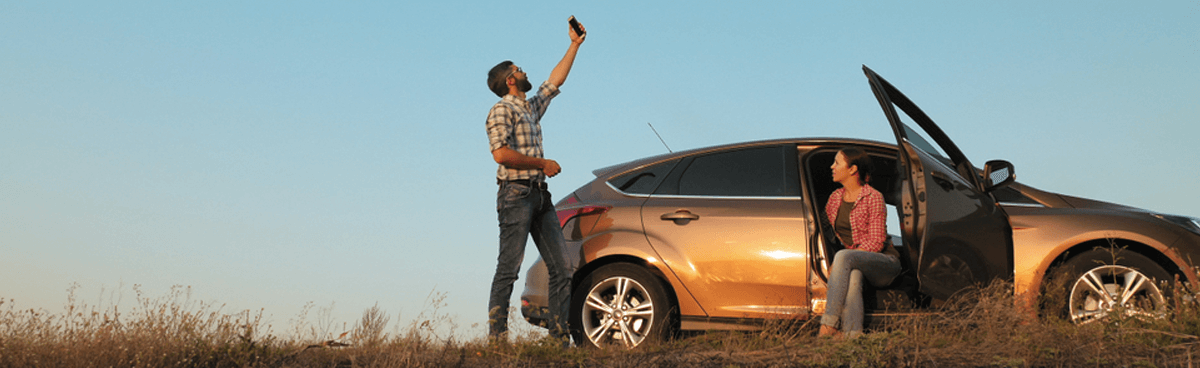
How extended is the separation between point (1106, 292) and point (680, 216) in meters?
2.49

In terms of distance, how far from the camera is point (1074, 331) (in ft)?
17.2

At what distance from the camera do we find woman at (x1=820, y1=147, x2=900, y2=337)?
5566 millimetres

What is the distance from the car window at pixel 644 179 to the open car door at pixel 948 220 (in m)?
1.40

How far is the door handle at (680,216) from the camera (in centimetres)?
604

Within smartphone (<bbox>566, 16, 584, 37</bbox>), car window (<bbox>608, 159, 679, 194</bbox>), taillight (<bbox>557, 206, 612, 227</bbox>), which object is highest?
smartphone (<bbox>566, 16, 584, 37</bbox>)

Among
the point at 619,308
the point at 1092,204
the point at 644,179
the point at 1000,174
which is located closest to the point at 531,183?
the point at 644,179

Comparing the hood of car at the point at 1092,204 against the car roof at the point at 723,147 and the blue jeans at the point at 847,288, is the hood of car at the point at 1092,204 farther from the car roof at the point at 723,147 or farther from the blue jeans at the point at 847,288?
the blue jeans at the point at 847,288

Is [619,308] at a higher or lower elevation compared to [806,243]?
lower

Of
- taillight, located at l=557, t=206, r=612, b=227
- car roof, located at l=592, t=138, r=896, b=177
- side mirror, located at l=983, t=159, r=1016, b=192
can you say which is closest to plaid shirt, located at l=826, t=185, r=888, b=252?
car roof, located at l=592, t=138, r=896, b=177

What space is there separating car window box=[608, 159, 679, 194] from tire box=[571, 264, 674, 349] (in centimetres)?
53

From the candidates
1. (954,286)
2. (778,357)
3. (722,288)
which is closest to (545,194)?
(722,288)

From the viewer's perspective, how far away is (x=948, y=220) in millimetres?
5613

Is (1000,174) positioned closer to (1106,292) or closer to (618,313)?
(1106,292)

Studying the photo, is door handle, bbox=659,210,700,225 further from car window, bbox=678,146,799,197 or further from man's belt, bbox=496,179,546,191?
man's belt, bbox=496,179,546,191
